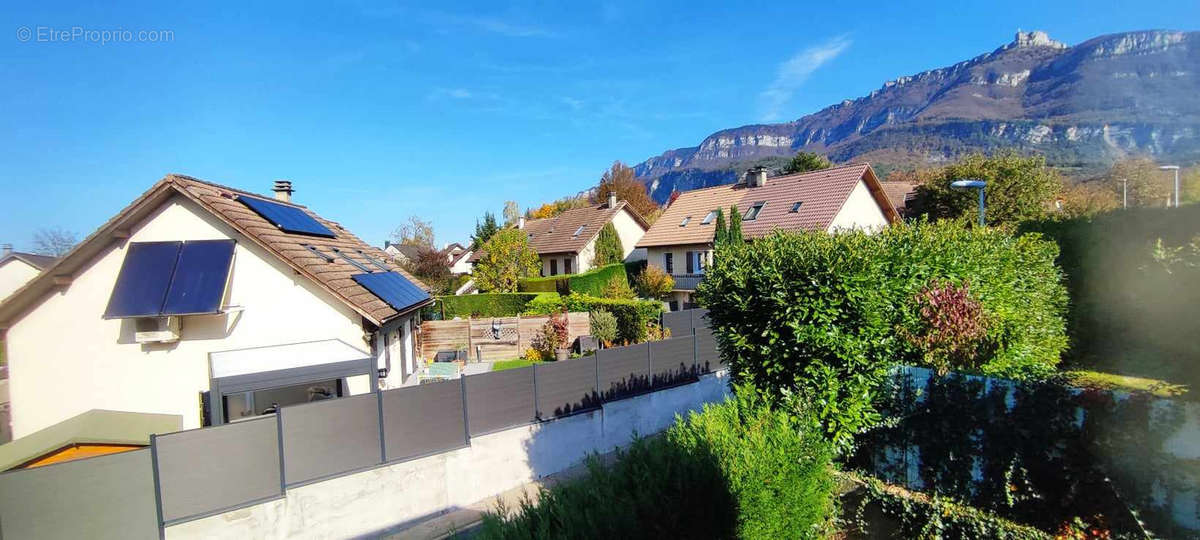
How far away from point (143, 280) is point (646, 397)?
11782 millimetres

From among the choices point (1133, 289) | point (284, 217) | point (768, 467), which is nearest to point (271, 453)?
point (768, 467)

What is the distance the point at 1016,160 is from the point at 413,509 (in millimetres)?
38202

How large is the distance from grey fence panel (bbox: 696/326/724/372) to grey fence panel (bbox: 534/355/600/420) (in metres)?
3.79

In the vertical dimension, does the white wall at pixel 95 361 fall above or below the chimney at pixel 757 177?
below

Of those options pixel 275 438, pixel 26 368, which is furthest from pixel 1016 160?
pixel 26 368

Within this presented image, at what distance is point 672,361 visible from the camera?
1298cm

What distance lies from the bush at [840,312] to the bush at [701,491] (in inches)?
53.3

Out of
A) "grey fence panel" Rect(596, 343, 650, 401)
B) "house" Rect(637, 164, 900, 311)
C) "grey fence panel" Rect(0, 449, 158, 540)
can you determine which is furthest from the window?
"grey fence panel" Rect(0, 449, 158, 540)

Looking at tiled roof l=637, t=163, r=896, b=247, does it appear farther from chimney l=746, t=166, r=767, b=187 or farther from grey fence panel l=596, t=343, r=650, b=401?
grey fence panel l=596, t=343, r=650, b=401

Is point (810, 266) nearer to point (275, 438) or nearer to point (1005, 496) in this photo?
point (1005, 496)

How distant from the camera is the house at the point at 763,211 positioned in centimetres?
2620

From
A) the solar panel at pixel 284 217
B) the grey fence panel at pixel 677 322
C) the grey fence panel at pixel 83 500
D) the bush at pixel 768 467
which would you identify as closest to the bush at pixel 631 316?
the grey fence panel at pixel 677 322

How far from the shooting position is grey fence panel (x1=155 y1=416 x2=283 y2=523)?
7258 mm

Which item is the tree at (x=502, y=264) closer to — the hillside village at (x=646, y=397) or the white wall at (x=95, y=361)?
the hillside village at (x=646, y=397)
